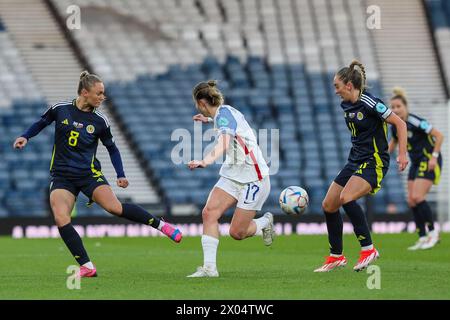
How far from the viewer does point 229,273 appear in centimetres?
1019

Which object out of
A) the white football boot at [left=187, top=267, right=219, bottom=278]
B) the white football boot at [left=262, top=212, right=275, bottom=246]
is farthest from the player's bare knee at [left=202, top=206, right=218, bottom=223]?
the white football boot at [left=262, top=212, right=275, bottom=246]

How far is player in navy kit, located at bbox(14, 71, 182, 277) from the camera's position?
379 inches

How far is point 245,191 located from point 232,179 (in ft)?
0.52

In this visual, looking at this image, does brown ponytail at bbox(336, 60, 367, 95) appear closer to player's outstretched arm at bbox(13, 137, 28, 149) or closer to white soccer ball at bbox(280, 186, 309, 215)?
white soccer ball at bbox(280, 186, 309, 215)

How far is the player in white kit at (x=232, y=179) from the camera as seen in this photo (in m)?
9.45

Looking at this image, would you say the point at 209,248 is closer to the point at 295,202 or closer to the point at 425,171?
the point at 295,202

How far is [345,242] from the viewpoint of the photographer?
16.5m

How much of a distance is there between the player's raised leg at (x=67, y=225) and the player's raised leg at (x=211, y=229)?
99 centimetres

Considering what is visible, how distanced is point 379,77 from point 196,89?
18.6m

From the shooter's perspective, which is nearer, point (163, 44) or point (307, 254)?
point (307, 254)

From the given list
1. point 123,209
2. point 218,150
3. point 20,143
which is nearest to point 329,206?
point 218,150
